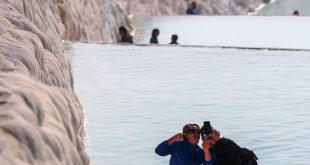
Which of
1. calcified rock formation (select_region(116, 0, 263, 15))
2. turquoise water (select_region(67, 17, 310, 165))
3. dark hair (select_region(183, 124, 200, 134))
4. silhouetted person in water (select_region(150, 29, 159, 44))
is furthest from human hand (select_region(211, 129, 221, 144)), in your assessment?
calcified rock formation (select_region(116, 0, 263, 15))

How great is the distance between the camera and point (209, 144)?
6.07 m

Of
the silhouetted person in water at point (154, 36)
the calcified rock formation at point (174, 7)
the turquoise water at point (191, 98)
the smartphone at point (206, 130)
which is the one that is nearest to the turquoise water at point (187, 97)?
the turquoise water at point (191, 98)

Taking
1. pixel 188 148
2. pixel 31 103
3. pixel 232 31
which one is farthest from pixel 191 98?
pixel 232 31

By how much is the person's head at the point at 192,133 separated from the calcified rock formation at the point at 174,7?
31.2 meters

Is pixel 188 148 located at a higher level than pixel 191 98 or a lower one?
higher

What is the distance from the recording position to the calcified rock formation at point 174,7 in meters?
39.7

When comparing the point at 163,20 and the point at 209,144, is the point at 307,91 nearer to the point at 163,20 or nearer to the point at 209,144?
the point at 209,144

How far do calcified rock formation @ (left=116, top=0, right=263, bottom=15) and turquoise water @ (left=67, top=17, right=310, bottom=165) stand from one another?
19378 millimetres

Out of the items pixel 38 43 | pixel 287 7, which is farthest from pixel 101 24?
pixel 287 7

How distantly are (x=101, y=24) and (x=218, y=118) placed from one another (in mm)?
15886

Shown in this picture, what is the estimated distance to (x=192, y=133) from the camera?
20.5 feet

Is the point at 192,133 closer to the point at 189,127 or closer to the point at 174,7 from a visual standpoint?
the point at 189,127

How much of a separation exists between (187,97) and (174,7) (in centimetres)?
3043

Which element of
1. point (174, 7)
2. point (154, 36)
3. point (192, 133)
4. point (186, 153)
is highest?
point (192, 133)
